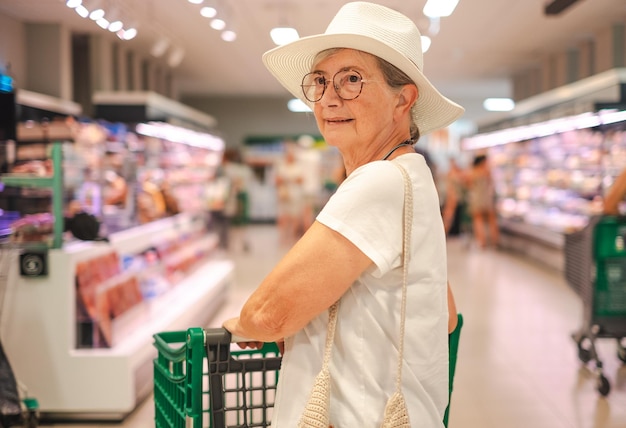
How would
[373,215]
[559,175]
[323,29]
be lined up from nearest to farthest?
[373,215], [323,29], [559,175]

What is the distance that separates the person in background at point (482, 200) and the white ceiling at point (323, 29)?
6.41 ft

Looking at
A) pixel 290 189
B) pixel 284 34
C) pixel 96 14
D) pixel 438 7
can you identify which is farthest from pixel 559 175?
pixel 96 14

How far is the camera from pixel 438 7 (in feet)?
20.2

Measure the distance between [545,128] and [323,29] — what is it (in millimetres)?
5257

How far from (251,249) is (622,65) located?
6.65 m

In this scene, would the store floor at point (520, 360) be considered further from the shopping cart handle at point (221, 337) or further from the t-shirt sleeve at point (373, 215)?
the t-shirt sleeve at point (373, 215)

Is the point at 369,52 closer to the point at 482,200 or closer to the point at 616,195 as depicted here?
the point at 616,195

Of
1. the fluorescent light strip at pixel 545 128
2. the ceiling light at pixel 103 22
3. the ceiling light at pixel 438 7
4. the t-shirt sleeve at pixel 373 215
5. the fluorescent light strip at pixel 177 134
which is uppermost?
the ceiling light at pixel 438 7

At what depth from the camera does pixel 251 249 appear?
1248 centimetres

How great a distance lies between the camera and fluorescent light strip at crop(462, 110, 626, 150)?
7824 millimetres

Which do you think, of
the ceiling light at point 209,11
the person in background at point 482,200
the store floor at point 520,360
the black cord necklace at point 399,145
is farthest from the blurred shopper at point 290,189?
the black cord necklace at point 399,145

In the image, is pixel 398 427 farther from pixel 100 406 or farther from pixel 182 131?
pixel 182 131

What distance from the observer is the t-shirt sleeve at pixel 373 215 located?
1415 millimetres

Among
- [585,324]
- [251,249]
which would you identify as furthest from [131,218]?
[251,249]
